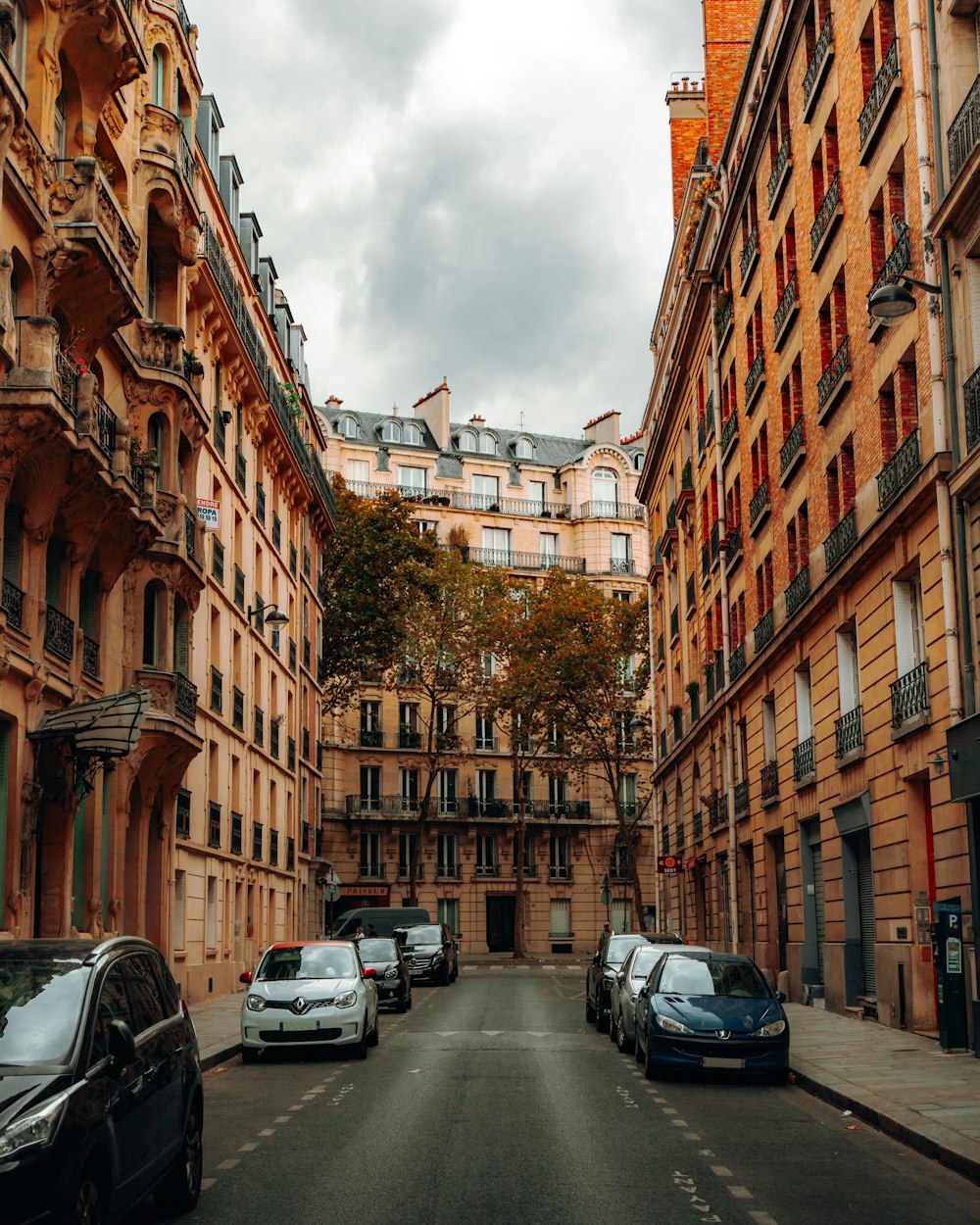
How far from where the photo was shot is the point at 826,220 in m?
26.4

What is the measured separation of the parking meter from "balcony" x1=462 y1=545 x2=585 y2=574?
55.9m

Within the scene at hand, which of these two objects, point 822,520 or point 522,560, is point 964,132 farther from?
point 522,560

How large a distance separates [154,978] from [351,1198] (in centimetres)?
189

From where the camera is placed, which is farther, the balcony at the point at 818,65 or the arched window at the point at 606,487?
the arched window at the point at 606,487

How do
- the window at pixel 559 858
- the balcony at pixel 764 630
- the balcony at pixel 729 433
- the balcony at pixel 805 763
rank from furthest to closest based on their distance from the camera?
the window at pixel 559 858 < the balcony at pixel 729 433 < the balcony at pixel 764 630 < the balcony at pixel 805 763

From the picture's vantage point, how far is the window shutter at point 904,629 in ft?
71.6

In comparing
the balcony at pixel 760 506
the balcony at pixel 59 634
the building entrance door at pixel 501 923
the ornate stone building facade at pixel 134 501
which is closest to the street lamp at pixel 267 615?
the ornate stone building facade at pixel 134 501

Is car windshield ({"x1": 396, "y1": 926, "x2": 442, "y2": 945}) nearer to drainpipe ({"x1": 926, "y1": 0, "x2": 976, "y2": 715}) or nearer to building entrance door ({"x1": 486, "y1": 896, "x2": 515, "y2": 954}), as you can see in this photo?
drainpipe ({"x1": 926, "y1": 0, "x2": 976, "y2": 715})

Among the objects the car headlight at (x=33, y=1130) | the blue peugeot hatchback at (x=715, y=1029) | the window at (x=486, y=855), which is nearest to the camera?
the car headlight at (x=33, y=1130)

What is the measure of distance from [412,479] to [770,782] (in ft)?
147

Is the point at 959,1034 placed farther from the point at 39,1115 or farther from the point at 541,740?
the point at 541,740

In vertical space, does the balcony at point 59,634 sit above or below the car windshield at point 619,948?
above

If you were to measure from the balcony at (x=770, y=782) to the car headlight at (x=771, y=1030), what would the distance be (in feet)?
48.7

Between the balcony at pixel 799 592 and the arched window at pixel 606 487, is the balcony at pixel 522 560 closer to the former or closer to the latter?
the arched window at pixel 606 487
